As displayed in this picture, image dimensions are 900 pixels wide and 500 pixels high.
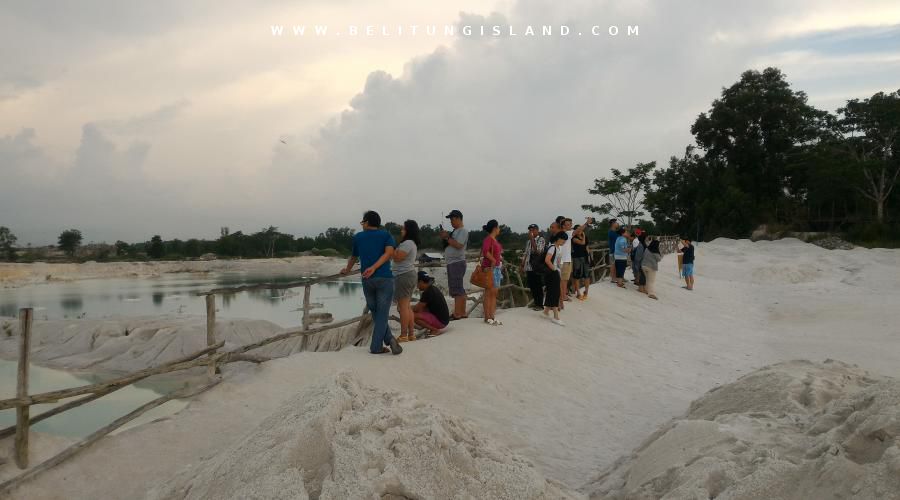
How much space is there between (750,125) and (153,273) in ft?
155

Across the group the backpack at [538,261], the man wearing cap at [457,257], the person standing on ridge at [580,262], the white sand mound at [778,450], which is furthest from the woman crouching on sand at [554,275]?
the white sand mound at [778,450]

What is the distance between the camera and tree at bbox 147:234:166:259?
61.6 metres

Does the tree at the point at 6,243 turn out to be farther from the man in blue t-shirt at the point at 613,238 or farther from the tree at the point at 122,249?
the man in blue t-shirt at the point at 613,238

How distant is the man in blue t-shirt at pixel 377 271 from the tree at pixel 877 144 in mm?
29612

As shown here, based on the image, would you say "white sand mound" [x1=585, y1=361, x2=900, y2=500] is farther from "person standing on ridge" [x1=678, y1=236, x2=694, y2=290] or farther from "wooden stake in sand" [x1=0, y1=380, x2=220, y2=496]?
"person standing on ridge" [x1=678, y1=236, x2=694, y2=290]

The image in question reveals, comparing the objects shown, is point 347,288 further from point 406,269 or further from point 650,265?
point 406,269

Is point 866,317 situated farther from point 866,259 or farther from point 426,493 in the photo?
point 866,259

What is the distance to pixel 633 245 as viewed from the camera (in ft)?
39.8

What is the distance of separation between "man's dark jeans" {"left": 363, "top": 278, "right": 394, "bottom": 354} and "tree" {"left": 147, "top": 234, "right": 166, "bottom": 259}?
211 ft

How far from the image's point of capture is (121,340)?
41.9 feet

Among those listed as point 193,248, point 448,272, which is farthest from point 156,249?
point 448,272

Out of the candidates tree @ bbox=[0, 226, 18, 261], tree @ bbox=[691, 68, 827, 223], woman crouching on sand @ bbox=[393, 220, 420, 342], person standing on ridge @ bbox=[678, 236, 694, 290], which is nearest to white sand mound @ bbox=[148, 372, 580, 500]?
woman crouching on sand @ bbox=[393, 220, 420, 342]

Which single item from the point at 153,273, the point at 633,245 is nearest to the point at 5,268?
the point at 153,273

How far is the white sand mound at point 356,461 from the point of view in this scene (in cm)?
251
